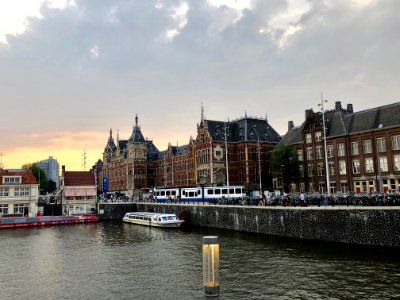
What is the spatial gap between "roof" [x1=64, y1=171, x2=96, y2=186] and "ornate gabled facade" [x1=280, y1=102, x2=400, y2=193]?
5076 cm

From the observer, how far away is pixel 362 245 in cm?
3903

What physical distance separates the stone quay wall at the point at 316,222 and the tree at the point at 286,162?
22.6 m

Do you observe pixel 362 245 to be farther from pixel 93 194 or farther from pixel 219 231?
pixel 93 194

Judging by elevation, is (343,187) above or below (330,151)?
below

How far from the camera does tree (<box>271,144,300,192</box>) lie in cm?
7906

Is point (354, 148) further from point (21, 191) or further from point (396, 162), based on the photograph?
point (21, 191)

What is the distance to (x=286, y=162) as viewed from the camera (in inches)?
3113

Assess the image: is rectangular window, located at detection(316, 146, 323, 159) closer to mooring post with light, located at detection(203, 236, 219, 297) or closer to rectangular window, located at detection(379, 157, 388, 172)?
rectangular window, located at detection(379, 157, 388, 172)

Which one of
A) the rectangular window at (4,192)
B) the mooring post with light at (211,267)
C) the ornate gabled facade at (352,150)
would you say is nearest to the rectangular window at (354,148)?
the ornate gabled facade at (352,150)

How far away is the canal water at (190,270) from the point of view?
993 inches

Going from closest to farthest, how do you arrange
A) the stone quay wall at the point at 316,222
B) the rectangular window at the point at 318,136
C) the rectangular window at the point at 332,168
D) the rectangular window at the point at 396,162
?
the stone quay wall at the point at 316,222, the rectangular window at the point at 396,162, the rectangular window at the point at 332,168, the rectangular window at the point at 318,136

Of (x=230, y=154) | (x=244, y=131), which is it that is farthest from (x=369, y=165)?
(x=230, y=154)

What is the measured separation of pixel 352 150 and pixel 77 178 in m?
64.4

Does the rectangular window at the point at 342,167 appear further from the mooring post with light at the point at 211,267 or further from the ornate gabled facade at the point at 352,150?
the mooring post with light at the point at 211,267
